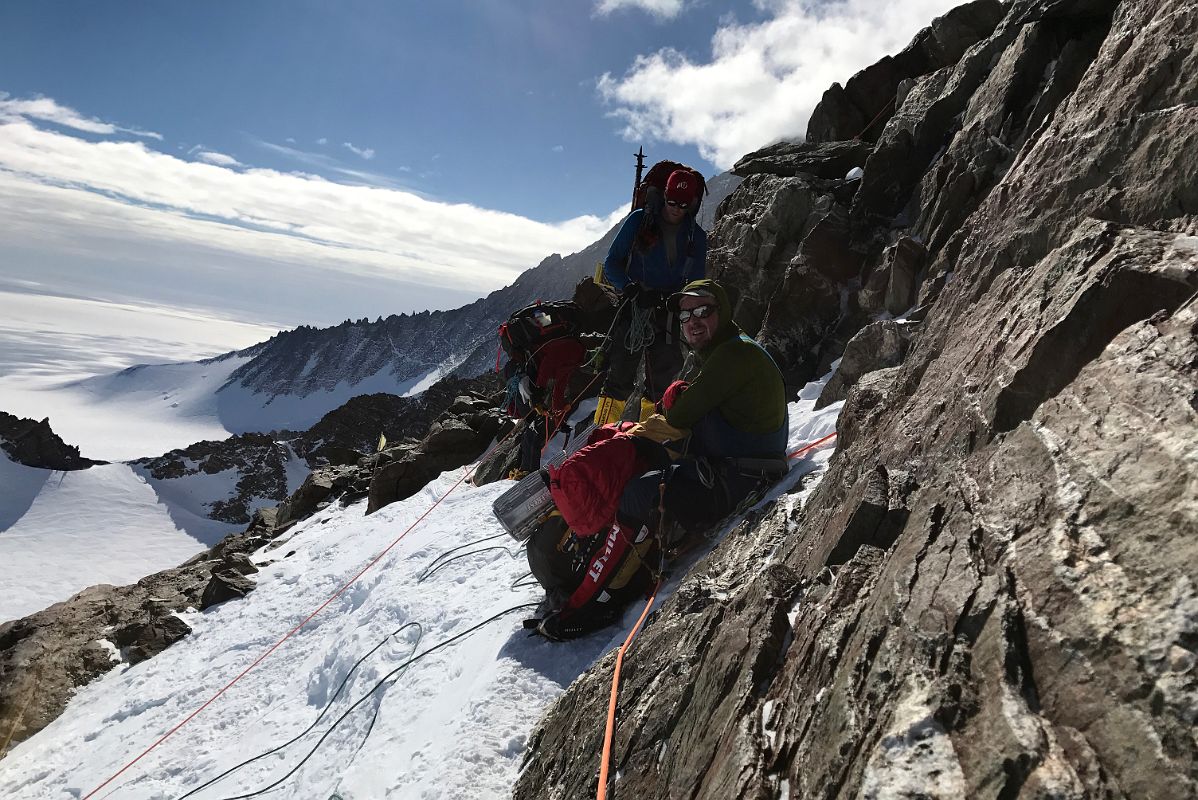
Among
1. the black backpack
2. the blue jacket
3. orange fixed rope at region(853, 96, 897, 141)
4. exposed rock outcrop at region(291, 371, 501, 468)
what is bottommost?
exposed rock outcrop at region(291, 371, 501, 468)

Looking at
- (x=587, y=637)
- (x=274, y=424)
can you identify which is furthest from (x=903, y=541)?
(x=274, y=424)

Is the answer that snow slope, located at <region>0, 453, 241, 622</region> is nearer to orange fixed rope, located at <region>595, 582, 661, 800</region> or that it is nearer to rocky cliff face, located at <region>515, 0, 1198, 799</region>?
orange fixed rope, located at <region>595, 582, 661, 800</region>

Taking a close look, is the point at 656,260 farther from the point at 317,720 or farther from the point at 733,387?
the point at 317,720

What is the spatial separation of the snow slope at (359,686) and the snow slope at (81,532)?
38.9m

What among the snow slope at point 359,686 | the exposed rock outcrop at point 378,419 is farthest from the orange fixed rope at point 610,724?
the exposed rock outcrop at point 378,419

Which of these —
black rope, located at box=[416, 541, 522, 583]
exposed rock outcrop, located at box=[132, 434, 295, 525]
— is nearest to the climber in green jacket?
black rope, located at box=[416, 541, 522, 583]

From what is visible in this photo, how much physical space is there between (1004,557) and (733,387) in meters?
2.92

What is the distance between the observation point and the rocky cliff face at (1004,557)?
1.47 meters

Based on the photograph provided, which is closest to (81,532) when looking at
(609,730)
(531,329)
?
(531,329)

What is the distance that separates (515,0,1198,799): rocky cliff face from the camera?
4.84ft

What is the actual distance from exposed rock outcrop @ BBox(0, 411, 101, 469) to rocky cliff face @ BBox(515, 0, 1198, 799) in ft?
318

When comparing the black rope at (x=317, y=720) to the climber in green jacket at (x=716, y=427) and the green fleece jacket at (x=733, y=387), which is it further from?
the green fleece jacket at (x=733, y=387)

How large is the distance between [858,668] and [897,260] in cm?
731

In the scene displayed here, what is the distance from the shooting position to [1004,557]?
1.93m
